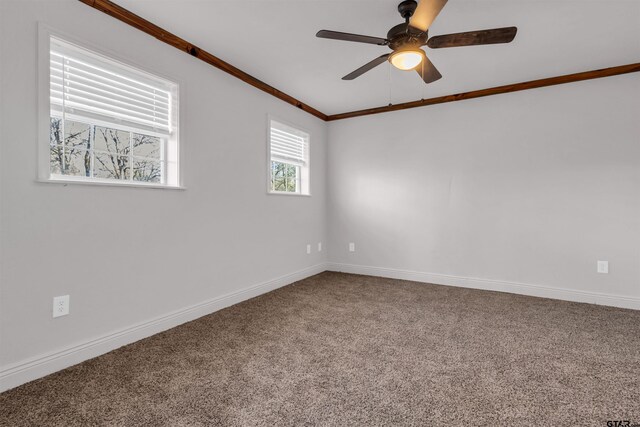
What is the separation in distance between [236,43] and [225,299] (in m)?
2.31

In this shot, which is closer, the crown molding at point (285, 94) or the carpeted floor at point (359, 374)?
the carpeted floor at point (359, 374)

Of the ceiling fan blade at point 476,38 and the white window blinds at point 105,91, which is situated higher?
the ceiling fan blade at point 476,38

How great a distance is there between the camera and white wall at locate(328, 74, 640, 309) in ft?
10.1

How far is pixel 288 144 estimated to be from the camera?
400 centimetres

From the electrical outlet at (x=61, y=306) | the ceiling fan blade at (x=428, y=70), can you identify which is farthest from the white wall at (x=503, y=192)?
the electrical outlet at (x=61, y=306)

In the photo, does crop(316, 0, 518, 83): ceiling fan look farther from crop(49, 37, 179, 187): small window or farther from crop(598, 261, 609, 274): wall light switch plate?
crop(598, 261, 609, 274): wall light switch plate

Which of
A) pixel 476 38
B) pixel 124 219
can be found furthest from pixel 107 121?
pixel 476 38

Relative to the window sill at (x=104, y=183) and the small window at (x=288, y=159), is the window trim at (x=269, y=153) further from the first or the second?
the window sill at (x=104, y=183)

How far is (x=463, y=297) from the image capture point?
3338mm

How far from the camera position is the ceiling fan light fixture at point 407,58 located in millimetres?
2033

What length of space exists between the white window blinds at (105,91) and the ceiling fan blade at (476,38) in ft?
6.78

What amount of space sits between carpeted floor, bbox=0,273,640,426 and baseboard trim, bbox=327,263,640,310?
26 cm

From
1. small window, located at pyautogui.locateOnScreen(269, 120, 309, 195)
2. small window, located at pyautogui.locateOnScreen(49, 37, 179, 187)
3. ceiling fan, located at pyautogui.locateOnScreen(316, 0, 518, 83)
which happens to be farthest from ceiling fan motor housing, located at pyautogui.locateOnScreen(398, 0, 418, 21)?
small window, located at pyautogui.locateOnScreen(269, 120, 309, 195)


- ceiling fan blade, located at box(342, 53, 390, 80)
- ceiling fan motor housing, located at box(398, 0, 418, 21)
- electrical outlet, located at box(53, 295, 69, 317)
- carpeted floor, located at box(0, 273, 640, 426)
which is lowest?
carpeted floor, located at box(0, 273, 640, 426)
